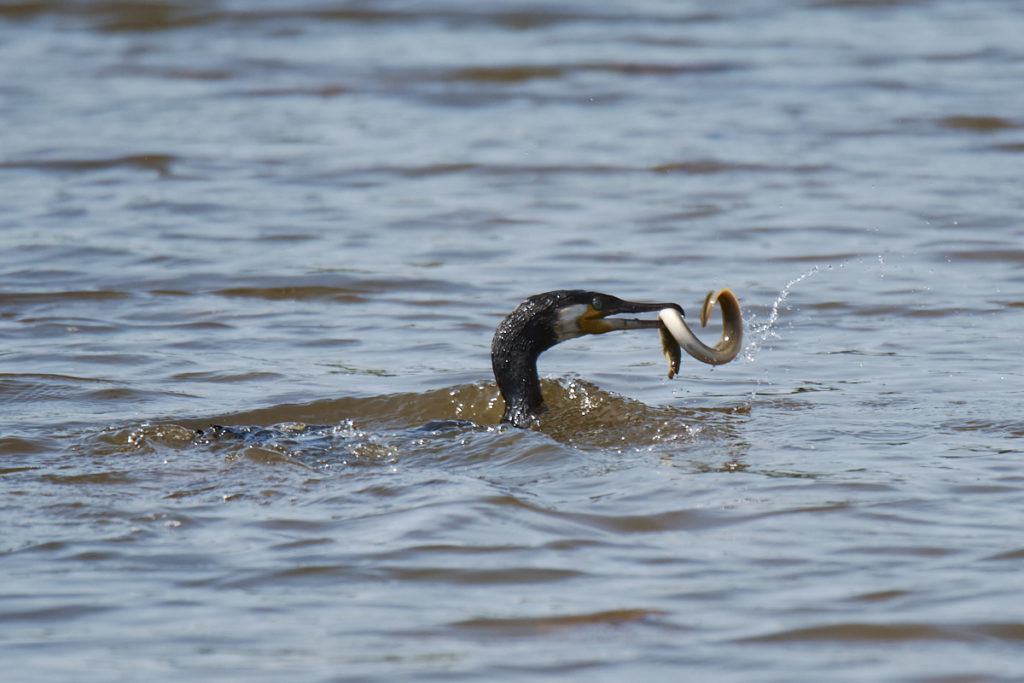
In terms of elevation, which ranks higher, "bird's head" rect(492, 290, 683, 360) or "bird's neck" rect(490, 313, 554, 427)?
"bird's head" rect(492, 290, 683, 360)

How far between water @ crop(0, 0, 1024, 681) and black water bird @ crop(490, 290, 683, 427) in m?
0.23

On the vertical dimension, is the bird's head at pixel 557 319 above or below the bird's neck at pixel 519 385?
above

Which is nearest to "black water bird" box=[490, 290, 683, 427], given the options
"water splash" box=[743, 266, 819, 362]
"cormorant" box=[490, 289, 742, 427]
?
"cormorant" box=[490, 289, 742, 427]

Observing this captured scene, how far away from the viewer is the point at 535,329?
25.0ft

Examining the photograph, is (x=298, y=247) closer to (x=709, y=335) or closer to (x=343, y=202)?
(x=343, y=202)

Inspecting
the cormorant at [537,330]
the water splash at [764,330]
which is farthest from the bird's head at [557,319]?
the water splash at [764,330]

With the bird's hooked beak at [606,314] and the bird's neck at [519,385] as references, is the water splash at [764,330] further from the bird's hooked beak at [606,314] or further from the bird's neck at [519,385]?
the bird's neck at [519,385]

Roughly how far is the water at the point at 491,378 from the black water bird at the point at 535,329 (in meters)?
0.23

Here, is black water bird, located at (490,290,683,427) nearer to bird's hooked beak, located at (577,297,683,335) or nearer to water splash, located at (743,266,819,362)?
bird's hooked beak, located at (577,297,683,335)

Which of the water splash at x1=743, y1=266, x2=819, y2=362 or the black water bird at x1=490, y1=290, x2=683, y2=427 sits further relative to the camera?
the water splash at x1=743, y1=266, x2=819, y2=362

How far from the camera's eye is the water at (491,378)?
4.74 meters

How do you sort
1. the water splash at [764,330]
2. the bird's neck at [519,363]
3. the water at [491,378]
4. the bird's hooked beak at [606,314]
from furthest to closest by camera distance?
1. the water splash at [764,330]
2. the bird's neck at [519,363]
3. the bird's hooked beak at [606,314]
4. the water at [491,378]

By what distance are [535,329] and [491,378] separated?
0.88 metres

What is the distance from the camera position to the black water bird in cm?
755
